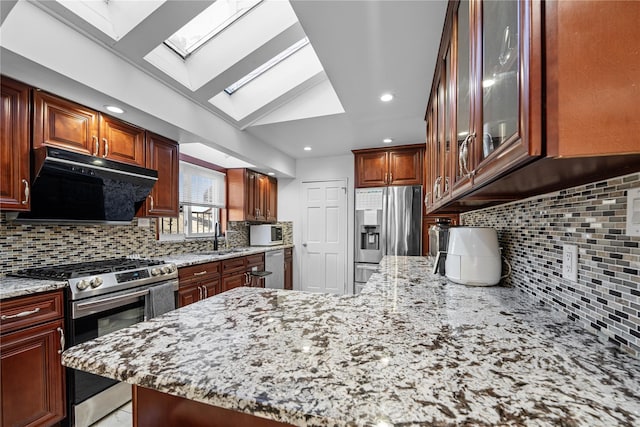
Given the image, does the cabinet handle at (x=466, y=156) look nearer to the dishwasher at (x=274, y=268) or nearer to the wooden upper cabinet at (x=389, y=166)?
the wooden upper cabinet at (x=389, y=166)

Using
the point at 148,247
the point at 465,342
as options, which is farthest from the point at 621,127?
the point at 148,247

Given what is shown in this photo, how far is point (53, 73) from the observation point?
1.50m

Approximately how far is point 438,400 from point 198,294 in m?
2.55

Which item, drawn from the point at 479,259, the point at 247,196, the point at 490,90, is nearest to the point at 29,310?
the point at 490,90

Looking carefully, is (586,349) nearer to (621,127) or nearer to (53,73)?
(621,127)

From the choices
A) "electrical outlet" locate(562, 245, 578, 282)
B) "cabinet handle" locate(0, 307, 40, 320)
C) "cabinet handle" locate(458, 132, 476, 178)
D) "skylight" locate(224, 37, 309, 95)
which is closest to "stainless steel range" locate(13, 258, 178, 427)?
"cabinet handle" locate(0, 307, 40, 320)

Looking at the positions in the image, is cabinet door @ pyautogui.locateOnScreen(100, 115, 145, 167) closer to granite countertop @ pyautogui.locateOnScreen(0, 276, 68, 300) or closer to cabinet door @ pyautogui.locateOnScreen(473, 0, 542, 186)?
granite countertop @ pyautogui.locateOnScreen(0, 276, 68, 300)

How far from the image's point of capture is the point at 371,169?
13.1 ft

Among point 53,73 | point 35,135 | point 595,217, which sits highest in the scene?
point 53,73

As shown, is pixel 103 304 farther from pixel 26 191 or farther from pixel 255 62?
pixel 255 62

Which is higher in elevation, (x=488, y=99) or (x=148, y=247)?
(x=488, y=99)

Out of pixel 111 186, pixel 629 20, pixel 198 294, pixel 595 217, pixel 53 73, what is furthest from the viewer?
pixel 198 294

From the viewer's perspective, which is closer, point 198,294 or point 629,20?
point 629,20

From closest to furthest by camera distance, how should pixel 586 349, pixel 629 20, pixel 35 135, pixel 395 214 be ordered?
pixel 629 20 < pixel 586 349 < pixel 35 135 < pixel 395 214
